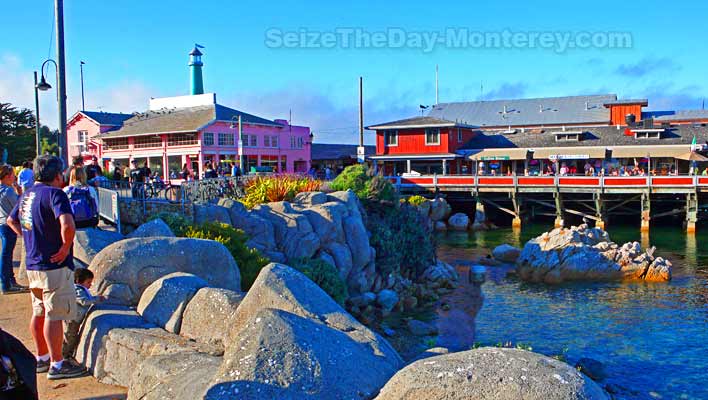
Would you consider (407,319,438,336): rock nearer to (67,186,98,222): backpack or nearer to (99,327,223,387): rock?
(67,186,98,222): backpack

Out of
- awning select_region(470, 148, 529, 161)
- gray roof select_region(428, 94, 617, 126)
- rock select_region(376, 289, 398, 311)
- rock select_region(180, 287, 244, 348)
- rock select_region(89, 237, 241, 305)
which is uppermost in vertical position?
gray roof select_region(428, 94, 617, 126)

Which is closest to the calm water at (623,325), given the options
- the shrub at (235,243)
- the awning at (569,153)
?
the shrub at (235,243)

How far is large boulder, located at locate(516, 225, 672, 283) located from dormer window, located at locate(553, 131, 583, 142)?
2224cm

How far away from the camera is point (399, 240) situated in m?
22.9

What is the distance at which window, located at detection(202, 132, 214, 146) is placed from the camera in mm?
39969

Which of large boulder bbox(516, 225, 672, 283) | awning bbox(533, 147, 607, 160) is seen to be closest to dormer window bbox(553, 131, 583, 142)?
awning bbox(533, 147, 607, 160)

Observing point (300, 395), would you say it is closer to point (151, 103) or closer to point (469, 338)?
point (469, 338)

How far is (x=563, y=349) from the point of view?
15.2 meters

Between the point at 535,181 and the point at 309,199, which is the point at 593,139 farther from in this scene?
the point at 309,199

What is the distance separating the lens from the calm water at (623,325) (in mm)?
13609

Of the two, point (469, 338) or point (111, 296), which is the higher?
point (111, 296)

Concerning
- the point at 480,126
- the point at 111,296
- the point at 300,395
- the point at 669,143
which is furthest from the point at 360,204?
the point at 480,126

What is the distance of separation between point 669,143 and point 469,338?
3298cm

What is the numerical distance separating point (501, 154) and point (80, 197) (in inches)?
1513
